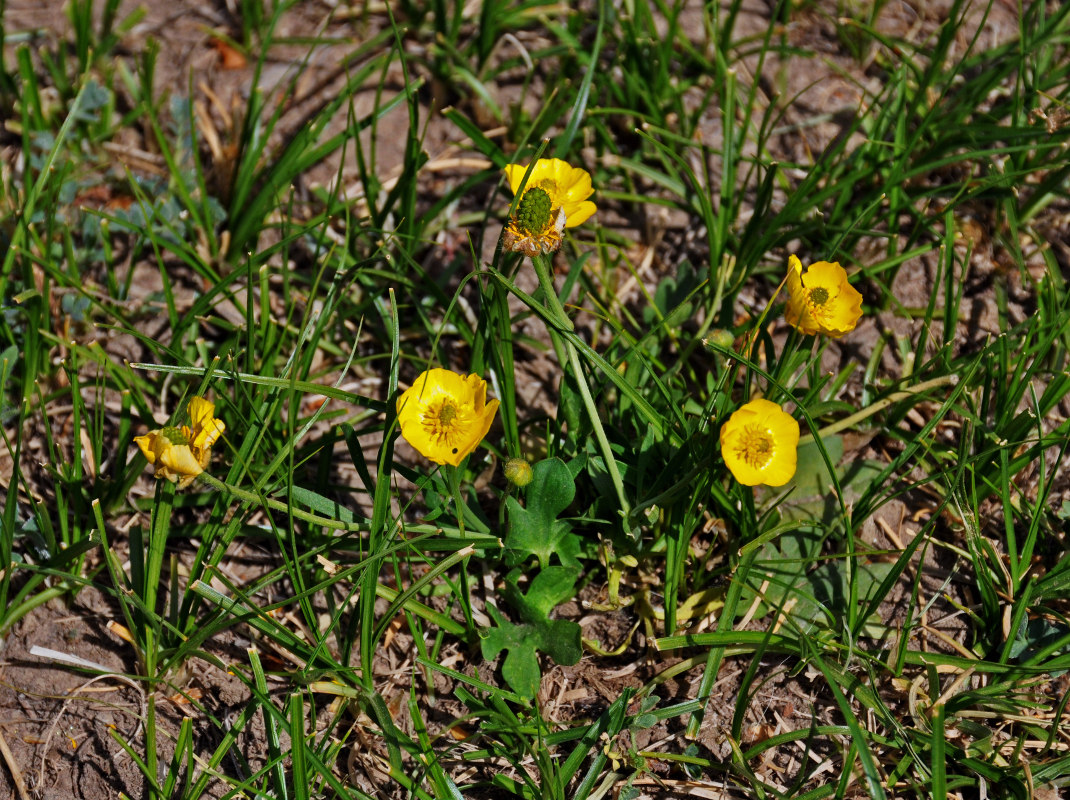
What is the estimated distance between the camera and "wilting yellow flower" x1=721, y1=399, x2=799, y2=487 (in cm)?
201

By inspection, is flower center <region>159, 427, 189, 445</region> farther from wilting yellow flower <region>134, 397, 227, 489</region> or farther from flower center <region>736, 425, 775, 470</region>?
flower center <region>736, 425, 775, 470</region>

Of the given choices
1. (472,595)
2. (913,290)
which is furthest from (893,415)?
(472,595)

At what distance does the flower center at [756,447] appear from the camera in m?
2.04

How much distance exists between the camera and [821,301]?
2074 mm

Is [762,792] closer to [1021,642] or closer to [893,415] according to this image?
[1021,642]

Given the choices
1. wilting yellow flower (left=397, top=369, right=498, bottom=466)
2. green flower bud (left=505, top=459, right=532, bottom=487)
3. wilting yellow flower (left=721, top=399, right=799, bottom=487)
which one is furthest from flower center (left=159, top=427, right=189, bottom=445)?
wilting yellow flower (left=721, top=399, right=799, bottom=487)

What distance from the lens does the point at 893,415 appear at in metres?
2.55

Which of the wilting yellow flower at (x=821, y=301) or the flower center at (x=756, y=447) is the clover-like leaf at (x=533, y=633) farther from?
the wilting yellow flower at (x=821, y=301)

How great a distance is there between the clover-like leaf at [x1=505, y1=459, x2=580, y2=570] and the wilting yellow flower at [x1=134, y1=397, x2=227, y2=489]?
67 centimetres

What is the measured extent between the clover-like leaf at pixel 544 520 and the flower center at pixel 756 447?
0.39 meters

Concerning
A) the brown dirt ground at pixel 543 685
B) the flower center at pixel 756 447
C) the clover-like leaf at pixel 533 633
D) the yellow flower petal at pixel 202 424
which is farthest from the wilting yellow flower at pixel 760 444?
the yellow flower petal at pixel 202 424

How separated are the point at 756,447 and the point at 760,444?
0.04 feet

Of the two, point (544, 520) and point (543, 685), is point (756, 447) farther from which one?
point (543, 685)

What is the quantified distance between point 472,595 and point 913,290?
1690 mm
